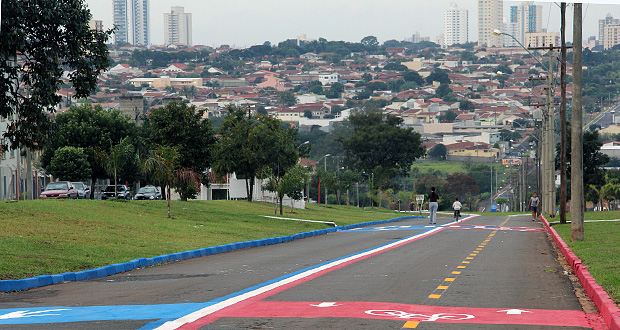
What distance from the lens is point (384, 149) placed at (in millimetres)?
100000

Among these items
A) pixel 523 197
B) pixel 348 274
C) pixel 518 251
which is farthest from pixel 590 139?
pixel 348 274

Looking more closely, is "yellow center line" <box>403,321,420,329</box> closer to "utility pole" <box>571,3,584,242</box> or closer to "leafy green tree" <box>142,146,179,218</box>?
"utility pole" <box>571,3,584,242</box>

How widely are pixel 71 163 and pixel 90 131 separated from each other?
4.40 meters

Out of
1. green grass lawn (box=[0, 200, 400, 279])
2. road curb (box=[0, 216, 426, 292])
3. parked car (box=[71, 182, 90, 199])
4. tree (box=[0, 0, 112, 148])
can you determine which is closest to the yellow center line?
road curb (box=[0, 216, 426, 292])

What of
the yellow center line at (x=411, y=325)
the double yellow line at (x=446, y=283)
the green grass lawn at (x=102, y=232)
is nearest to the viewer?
the yellow center line at (x=411, y=325)

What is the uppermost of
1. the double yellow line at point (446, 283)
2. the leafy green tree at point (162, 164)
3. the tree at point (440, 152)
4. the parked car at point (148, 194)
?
the tree at point (440, 152)

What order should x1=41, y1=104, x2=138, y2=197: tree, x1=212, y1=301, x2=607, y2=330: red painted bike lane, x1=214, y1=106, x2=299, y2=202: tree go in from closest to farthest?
x1=212, y1=301, x2=607, y2=330: red painted bike lane → x1=214, y1=106, x2=299, y2=202: tree → x1=41, y1=104, x2=138, y2=197: tree

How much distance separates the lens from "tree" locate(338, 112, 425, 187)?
9838 centimetres

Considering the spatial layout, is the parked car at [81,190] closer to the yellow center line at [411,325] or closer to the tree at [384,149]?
the yellow center line at [411,325]

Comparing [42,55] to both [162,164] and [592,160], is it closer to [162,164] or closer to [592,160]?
[162,164]

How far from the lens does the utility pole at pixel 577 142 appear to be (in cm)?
2497

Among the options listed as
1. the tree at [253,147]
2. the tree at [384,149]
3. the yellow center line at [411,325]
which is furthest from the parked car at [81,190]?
the tree at [384,149]

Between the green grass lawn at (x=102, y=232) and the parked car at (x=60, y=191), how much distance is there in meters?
9.93

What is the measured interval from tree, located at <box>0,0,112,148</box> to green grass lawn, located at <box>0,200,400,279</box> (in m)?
2.93
